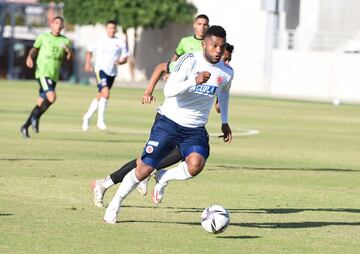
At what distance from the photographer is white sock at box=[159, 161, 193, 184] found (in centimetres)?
1252

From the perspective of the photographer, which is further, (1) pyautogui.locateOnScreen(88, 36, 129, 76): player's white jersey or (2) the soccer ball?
(1) pyautogui.locateOnScreen(88, 36, 129, 76): player's white jersey

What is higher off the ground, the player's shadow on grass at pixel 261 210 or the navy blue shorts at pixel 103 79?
the navy blue shorts at pixel 103 79

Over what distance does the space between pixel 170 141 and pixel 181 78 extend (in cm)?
70

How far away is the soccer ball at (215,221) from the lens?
1146cm

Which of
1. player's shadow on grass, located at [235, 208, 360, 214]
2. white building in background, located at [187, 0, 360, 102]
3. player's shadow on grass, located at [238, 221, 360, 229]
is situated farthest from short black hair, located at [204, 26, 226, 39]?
white building in background, located at [187, 0, 360, 102]

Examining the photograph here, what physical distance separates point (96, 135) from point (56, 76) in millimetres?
1747

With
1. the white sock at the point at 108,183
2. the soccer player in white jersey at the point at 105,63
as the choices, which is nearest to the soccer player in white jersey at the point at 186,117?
the white sock at the point at 108,183

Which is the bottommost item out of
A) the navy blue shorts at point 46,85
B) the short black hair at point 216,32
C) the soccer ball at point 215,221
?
the navy blue shorts at point 46,85

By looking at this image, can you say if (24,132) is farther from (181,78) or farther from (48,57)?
→ (181,78)

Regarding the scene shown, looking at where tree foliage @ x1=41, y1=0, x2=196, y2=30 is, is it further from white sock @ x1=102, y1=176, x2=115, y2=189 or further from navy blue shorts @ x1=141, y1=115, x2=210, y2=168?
navy blue shorts @ x1=141, y1=115, x2=210, y2=168

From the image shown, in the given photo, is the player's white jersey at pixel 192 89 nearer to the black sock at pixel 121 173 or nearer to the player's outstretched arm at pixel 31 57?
the black sock at pixel 121 173

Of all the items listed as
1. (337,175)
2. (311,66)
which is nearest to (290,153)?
(337,175)

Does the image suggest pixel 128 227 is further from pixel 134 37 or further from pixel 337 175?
pixel 134 37

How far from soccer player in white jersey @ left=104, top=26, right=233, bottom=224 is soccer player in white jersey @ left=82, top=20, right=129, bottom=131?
14.9m
